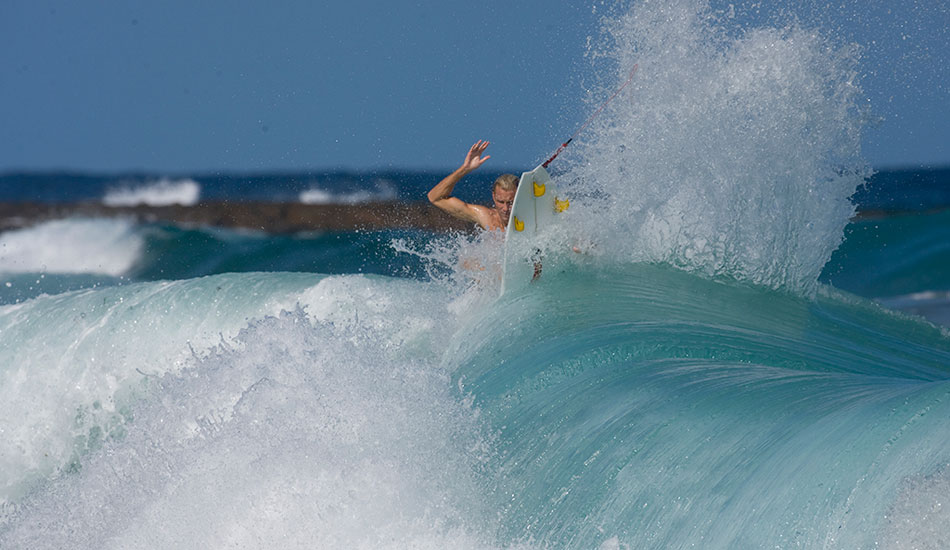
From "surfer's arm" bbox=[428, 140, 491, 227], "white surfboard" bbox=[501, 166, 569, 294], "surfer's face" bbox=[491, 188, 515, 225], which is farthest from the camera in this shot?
"surfer's arm" bbox=[428, 140, 491, 227]

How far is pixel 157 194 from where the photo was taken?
802 inches

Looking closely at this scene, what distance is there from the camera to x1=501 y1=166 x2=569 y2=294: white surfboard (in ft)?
14.2

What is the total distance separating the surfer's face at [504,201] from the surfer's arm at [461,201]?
7.4 inches

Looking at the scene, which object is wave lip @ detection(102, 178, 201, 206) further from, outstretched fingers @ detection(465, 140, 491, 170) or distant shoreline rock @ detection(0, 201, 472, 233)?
outstretched fingers @ detection(465, 140, 491, 170)

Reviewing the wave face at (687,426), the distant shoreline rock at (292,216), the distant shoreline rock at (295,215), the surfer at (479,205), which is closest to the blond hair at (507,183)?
the surfer at (479,205)

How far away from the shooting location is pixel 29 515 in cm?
317

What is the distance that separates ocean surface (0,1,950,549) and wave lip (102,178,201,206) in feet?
45.9

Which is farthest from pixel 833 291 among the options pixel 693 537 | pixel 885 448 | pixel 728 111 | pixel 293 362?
pixel 293 362

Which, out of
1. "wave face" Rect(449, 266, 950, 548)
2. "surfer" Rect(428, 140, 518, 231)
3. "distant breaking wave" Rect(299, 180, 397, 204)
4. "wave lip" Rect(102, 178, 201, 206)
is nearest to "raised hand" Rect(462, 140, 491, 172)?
"surfer" Rect(428, 140, 518, 231)

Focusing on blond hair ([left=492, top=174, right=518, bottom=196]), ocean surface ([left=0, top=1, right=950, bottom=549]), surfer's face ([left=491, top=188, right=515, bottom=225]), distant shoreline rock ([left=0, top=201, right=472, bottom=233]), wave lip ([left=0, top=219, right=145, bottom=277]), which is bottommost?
wave lip ([left=0, top=219, right=145, bottom=277])

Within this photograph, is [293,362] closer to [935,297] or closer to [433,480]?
[433,480]

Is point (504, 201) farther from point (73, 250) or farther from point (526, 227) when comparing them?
point (73, 250)

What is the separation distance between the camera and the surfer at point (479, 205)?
177 inches

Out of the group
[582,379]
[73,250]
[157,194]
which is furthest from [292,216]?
[582,379]
